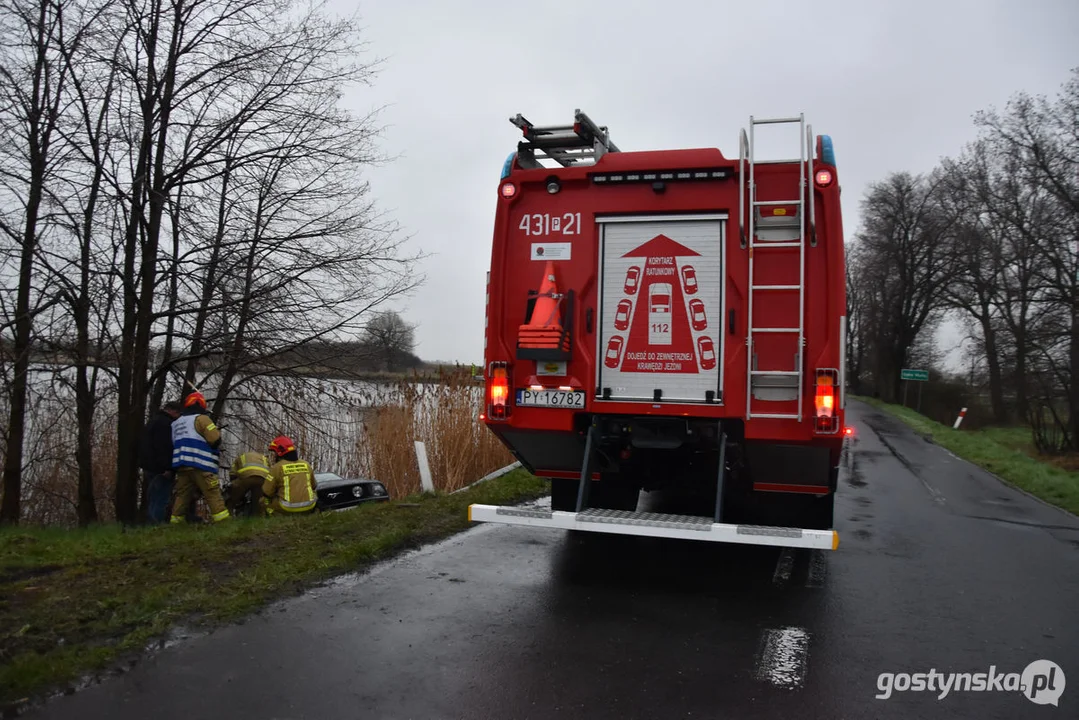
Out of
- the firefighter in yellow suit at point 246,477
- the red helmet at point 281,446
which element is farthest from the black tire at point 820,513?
the firefighter in yellow suit at point 246,477

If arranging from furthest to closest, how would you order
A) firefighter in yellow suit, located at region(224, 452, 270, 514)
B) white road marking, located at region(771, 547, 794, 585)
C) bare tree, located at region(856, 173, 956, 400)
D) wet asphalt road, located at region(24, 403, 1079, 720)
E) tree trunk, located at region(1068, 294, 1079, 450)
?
bare tree, located at region(856, 173, 956, 400) → tree trunk, located at region(1068, 294, 1079, 450) → firefighter in yellow suit, located at region(224, 452, 270, 514) → white road marking, located at region(771, 547, 794, 585) → wet asphalt road, located at region(24, 403, 1079, 720)

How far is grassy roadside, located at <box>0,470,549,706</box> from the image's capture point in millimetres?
4230

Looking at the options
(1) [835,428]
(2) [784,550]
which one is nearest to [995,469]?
(2) [784,550]

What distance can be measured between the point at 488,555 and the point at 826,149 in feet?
13.5

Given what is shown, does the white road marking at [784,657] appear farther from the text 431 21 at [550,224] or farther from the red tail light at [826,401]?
the text 431 21 at [550,224]

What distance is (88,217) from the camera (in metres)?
10.9

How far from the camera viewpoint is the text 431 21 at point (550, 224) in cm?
661

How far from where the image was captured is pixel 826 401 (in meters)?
5.73

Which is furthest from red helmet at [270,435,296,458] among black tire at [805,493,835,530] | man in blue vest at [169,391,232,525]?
black tire at [805,493,835,530]

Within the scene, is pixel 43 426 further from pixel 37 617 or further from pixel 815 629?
pixel 815 629

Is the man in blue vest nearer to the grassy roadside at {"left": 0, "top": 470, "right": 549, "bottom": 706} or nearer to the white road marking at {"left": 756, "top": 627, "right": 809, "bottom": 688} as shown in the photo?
the grassy roadside at {"left": 0, "top": 470, "right": 549, "bottom": 706}

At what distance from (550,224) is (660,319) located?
3.86ft

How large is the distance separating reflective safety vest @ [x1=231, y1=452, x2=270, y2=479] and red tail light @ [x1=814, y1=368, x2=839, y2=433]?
6312mm

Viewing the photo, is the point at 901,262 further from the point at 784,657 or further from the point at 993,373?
the point at 784,657
